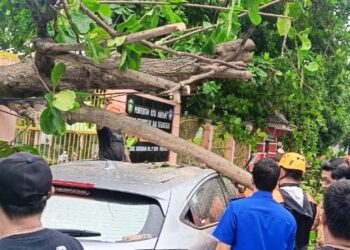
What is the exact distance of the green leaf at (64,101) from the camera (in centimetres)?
304

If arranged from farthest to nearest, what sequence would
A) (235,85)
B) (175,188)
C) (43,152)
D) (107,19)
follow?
(235,85) < (43,152) < (175,188) < (107,19)

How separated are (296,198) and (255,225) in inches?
34.0

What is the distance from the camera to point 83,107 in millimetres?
3691

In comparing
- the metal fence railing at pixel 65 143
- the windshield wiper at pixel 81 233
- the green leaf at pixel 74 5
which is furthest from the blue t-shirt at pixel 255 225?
the metal fence railing at pixel 65 143

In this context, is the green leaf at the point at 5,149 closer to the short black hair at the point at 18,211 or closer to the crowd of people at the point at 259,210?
the crowd of people at the point at 259,210

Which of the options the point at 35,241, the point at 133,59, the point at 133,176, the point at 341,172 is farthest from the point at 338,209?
the point at 341,172

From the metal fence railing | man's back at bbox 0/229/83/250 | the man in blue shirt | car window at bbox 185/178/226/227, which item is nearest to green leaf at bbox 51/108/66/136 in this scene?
man's back at bbox 0/229/83/250

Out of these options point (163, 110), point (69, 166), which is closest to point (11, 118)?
point (69, 166)

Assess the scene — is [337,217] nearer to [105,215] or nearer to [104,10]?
[105,215]

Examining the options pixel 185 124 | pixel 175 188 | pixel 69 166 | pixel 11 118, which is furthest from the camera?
pixel 185 124

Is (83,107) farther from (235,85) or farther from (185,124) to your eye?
(185,124)

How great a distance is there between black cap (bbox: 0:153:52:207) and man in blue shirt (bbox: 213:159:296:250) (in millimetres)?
1945

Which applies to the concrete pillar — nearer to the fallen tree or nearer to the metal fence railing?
the metal fence railing

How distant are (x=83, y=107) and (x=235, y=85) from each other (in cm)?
534
